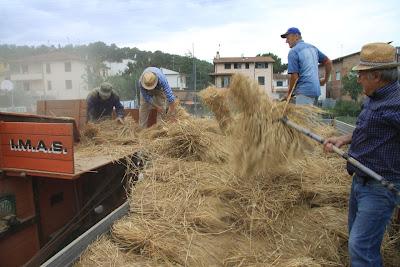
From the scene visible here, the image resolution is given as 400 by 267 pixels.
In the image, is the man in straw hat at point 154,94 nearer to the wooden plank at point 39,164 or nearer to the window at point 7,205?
the wooden plank at point 39,164

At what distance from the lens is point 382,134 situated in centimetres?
227

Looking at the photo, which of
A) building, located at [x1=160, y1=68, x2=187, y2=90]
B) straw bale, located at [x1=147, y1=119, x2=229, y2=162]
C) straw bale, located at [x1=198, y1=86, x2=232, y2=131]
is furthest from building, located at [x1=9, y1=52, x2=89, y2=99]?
straw bale, located at [x1=198, y1=86, x2=232, y2=131]

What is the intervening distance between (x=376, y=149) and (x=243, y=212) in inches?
52.1

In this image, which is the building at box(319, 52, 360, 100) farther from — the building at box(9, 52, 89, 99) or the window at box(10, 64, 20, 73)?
the window at box(10, 64, 20, 73)

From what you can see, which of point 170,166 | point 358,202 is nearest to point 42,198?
point 170,166

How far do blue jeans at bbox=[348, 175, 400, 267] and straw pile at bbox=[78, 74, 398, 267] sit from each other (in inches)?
14.4

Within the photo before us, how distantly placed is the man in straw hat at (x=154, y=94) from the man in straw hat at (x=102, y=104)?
1.51 feet

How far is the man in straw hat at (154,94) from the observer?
6727 millimetres

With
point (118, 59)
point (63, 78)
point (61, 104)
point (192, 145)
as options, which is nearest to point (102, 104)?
point (61, 104)

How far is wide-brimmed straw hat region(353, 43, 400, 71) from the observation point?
7.58ft

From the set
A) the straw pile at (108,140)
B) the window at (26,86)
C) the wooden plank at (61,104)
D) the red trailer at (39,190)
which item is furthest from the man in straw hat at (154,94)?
the window at (26,86)

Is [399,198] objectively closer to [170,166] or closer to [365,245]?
[365,245]

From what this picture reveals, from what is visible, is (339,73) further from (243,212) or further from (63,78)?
(243,212)

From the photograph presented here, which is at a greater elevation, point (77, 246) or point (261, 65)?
point (261, 65)
